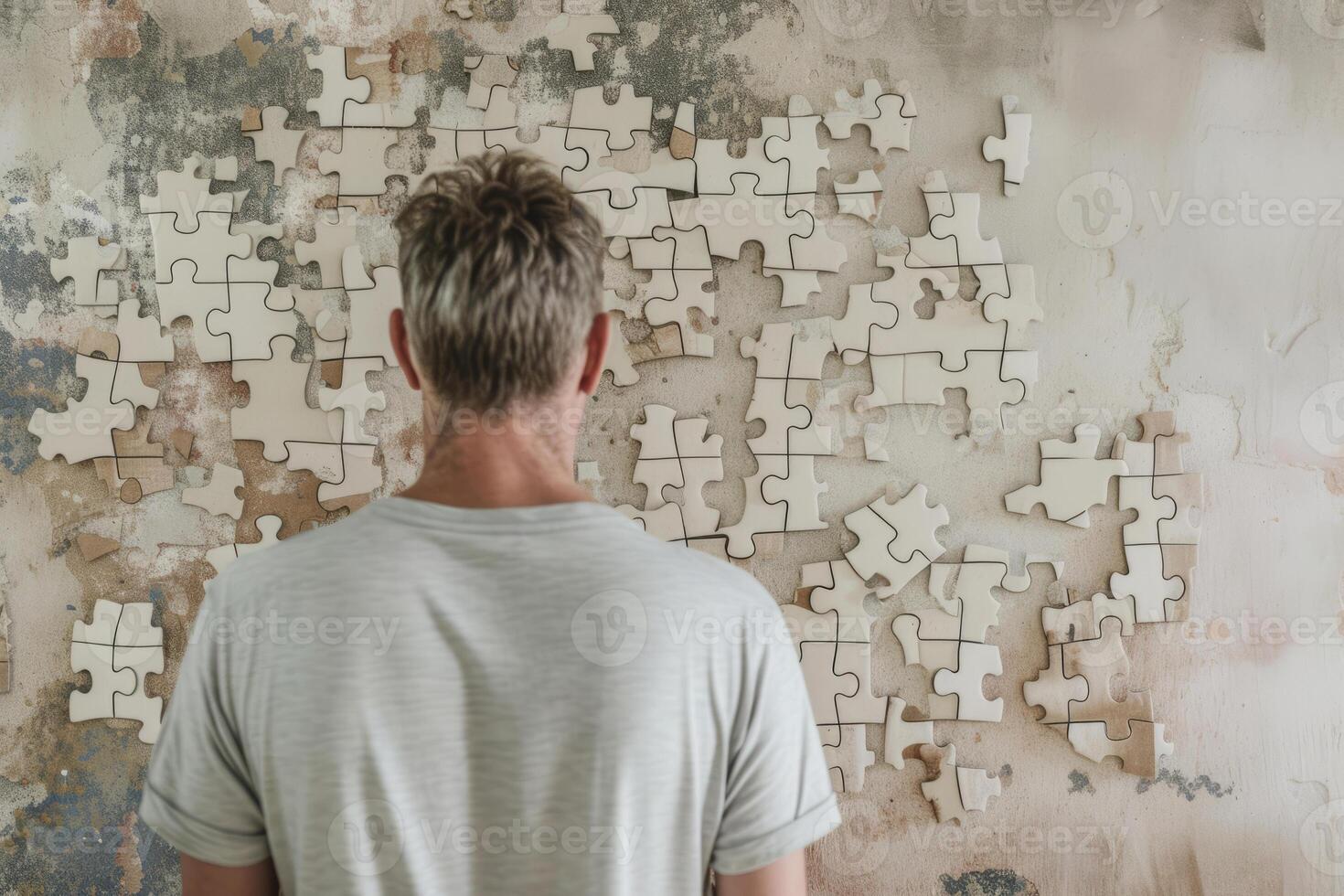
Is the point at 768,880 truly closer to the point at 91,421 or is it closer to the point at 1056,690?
the point at 1056,690

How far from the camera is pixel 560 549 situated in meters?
0.88

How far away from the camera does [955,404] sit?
199cm

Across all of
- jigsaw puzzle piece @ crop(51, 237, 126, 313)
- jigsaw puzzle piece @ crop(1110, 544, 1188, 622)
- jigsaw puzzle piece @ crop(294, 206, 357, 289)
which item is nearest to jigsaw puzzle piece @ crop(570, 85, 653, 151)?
jigsaw puzzle piece @ crop(294, 206, 357, 289)

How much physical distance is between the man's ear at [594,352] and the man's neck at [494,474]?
0.35 ft

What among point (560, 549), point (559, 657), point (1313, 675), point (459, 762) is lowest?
point (1313, 675)

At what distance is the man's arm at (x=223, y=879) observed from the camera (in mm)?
988

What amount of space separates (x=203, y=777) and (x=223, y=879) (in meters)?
0.14

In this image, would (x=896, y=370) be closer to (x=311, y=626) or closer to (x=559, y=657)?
(x=559, y=657)

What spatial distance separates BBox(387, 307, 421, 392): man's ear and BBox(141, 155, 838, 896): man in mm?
48

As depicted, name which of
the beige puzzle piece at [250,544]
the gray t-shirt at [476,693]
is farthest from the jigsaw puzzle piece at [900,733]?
the beige puzzle piece at [250,544]

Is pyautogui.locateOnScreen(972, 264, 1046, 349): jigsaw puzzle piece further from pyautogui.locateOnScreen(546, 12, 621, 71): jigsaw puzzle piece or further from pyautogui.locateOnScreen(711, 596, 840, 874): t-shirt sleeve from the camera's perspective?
pyautogui.locateOnScreen(711, 596, 840, 874): t-shirt sleeve

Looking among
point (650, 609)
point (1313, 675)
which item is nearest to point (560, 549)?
point (650, 609)

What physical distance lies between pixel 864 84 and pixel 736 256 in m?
0.52

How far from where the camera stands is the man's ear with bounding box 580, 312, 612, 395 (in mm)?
1027
